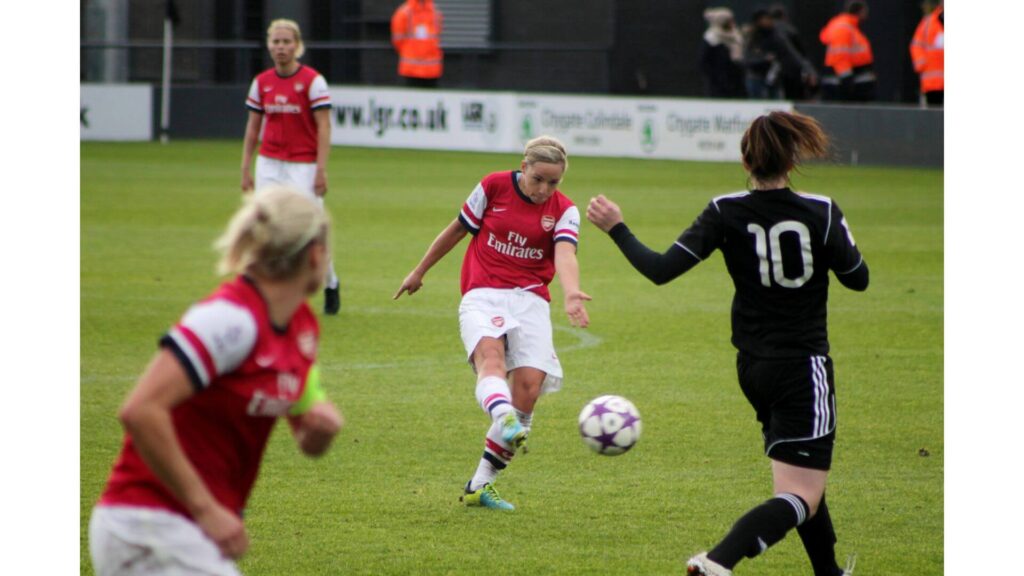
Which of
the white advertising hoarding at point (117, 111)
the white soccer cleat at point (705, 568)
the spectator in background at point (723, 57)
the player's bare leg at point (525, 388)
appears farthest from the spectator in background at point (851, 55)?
the white soccer cleat at point (705, 568)

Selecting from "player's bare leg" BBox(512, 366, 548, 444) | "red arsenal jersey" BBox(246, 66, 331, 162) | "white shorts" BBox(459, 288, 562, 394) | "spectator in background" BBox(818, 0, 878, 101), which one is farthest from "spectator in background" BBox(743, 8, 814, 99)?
"player's bare leg" BBox(512, 366, 548, 444)

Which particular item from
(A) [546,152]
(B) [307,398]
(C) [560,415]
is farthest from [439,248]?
(B) [307,398]

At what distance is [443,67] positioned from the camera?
111 ft

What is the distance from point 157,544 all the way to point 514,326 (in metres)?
3.39

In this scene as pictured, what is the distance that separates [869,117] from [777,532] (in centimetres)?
2106

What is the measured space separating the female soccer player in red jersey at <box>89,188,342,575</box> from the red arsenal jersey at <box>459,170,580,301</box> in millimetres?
3305

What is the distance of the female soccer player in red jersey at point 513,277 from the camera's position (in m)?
6.58

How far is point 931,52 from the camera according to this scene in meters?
25.0

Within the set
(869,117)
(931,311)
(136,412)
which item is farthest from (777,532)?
(869,117)

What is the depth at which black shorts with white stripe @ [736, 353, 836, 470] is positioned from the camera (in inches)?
196

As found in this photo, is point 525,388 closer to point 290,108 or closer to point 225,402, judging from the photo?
point 225,402

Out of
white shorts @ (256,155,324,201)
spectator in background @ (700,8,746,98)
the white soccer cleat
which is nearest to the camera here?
the white soccer cleat

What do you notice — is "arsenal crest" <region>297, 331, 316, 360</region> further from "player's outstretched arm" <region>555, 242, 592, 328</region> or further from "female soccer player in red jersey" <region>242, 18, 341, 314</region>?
"female soccer player in red jersey" <region>242, 18, 341, 314</region>

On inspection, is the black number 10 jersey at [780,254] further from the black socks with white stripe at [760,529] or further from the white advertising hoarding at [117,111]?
the white advertising hoarding at [117,111]
